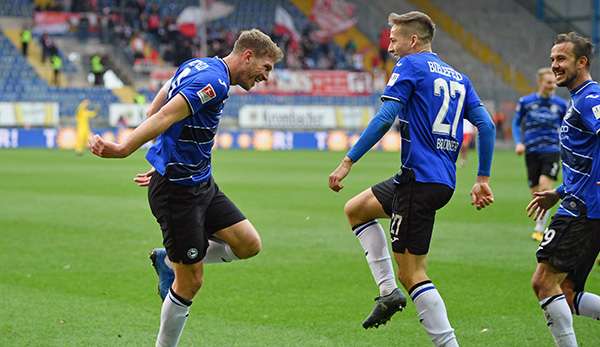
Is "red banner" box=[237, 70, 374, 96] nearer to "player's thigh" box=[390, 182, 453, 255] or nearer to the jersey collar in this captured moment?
the jersey collar

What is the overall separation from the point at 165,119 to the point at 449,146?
1817 mm

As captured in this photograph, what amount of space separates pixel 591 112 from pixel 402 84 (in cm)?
119

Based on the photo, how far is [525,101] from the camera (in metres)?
14.3

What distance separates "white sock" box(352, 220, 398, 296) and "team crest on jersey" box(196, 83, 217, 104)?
1586mm

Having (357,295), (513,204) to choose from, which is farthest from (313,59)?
(357,295)

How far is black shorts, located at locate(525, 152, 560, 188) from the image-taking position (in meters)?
14.3

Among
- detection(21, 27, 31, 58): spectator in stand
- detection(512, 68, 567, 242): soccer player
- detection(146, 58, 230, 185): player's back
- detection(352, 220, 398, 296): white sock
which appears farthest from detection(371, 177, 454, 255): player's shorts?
Result: detection(21, 27, 31, 58): spectator in stand

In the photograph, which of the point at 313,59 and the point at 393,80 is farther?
the point at 313,59

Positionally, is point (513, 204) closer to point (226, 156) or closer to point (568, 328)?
point (568, 328)

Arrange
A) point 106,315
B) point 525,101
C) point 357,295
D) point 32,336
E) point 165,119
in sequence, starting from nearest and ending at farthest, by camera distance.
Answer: point 165,119 → point 32,336 → point 106,315 → point 357,295 → point 525,101

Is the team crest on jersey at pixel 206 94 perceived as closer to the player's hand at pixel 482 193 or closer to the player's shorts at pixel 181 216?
the player's shorts at pixel 181 216

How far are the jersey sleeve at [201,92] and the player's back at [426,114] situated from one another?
3.47 ft

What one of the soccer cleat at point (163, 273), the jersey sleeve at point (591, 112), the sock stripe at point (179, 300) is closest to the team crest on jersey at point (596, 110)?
the jersey sleeve at point (591, 112)

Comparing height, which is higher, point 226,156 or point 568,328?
point 568,328
